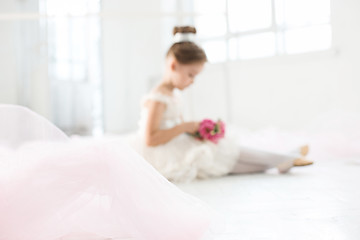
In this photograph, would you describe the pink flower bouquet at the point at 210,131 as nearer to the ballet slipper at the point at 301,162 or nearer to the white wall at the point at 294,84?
the ballet slipper at the point at 301,162

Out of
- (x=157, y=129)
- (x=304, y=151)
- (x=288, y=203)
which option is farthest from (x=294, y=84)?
(x=288, y=203)

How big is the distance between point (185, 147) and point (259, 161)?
1.23 ft

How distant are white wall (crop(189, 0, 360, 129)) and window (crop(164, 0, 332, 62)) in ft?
0.52

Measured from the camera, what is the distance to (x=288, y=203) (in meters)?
1.04

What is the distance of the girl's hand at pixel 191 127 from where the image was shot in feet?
5.59

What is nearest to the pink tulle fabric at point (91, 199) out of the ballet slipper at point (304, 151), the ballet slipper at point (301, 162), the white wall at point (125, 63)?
the ballet slipper at point (301, 162)

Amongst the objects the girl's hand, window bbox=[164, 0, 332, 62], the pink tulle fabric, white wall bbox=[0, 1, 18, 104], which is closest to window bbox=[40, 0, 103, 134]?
white wall bbox=[0, 1, 18, 104]

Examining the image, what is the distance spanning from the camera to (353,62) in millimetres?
3059

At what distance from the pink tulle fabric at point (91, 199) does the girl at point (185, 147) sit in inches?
35.0

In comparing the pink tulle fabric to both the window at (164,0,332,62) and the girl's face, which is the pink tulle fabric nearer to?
the girl's face

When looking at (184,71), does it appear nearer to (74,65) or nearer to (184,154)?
(184,154)

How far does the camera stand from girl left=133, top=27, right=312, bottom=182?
1641mm

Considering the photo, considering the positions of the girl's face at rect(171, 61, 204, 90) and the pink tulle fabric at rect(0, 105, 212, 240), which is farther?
the girl's face at rect(171, 61, 204, 90)

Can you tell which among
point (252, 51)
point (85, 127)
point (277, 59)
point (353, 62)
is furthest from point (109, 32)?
point (353, 62)
